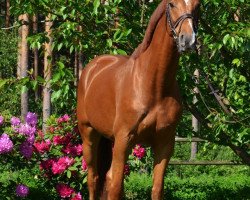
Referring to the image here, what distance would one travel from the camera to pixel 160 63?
4.04 meters

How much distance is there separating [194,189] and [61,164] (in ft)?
9.05

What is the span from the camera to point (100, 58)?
209 inches

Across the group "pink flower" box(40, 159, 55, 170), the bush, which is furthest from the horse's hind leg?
the bush

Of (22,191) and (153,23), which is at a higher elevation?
(153,23)

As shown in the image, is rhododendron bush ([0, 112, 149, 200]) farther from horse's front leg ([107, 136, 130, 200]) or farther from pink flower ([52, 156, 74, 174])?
horse's front leg ([107, 136, 130, 200])

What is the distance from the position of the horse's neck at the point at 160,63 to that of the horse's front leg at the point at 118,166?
42 centimetres

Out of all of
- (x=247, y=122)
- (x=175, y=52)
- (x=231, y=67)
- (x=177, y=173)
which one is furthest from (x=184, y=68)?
(x=177, y=173)

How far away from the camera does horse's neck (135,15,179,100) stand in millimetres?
3961

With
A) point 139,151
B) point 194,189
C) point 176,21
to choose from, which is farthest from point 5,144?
point 194,189

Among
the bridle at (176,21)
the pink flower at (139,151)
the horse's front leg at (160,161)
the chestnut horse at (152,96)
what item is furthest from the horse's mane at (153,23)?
the pink flower at (139,151)

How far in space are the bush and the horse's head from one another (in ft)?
12.2

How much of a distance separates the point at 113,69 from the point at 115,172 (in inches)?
36.2

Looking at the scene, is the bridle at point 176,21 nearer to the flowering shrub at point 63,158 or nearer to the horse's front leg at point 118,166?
the horse's front leg at point 118,166

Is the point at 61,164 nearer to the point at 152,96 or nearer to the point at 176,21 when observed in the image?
the point at 152,96
